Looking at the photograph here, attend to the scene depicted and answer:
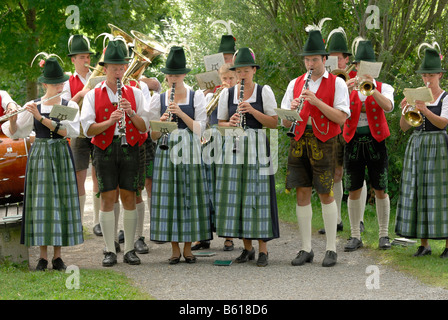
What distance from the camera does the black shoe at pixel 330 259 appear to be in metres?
6.39

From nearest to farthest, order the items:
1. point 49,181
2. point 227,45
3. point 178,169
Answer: point 49,181 → point 178,169 → point 227,45

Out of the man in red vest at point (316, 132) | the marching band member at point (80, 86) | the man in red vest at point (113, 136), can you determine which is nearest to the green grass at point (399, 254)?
the man in red vest at point (316, 132)

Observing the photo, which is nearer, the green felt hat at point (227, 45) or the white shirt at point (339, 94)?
the white shirt at point (339, 94)

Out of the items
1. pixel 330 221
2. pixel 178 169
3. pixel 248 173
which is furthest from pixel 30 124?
pixel 330 221

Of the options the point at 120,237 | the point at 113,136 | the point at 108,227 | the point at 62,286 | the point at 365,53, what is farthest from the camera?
the point at 120,237

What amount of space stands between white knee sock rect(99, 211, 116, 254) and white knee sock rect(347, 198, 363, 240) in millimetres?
2585

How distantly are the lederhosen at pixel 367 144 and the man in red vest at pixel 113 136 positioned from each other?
223cm

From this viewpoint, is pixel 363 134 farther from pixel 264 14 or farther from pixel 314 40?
pixel 264 14

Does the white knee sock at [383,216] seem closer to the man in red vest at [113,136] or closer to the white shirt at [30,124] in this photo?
the man in red vest at [113,136]

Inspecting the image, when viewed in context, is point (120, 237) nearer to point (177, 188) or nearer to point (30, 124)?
point (177, 188)

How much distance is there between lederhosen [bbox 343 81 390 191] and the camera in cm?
717

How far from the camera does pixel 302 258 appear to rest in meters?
6.51

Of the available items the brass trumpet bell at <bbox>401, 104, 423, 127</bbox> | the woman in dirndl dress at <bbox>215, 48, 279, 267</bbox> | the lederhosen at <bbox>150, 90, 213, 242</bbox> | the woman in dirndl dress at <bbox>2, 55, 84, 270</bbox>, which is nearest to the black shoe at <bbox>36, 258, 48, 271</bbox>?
the woman in dirndl dress at <bbox>2, 55, 84, 270</bbox>

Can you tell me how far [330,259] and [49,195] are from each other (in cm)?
269
